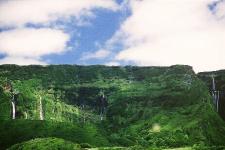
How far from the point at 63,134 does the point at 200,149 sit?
7246 cm

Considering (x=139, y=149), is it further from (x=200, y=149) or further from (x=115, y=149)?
(x=200, y=149)

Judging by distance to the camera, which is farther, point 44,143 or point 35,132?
point 35,132

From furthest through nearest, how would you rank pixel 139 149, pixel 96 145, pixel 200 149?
pixel 96 145 < pixel 139 149 < pixel 200 149

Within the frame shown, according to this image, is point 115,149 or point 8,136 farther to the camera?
point 8,136

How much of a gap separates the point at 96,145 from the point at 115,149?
28.1 metres

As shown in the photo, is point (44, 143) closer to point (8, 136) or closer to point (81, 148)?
point (81, 148)

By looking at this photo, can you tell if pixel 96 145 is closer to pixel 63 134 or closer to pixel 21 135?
pixel 63 134

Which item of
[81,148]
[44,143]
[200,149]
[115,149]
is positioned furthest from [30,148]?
[200,149]

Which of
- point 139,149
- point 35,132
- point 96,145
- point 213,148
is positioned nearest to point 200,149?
point 213,148

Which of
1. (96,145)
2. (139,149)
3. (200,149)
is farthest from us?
(96,145)

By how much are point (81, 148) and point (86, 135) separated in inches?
1580

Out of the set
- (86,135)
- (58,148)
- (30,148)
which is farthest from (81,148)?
(86,135)

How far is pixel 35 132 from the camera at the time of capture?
200 meters

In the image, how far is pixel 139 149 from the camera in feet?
522
